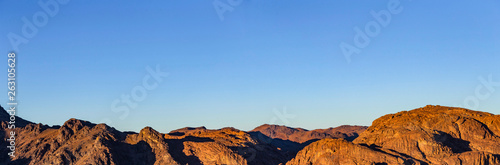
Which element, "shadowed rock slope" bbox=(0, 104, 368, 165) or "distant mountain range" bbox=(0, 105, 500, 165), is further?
"shadowed rock slope" bbox=(0, 104, 368, 165)

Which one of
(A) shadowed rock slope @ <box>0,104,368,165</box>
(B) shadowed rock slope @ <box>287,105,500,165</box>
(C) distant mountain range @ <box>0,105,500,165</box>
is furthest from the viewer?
(A) shadowed rock slope @ <box>0,104,368,165</box>

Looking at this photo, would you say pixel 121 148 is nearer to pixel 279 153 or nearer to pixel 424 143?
pixel 279 153

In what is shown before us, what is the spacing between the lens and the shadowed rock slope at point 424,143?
122812 millimetres

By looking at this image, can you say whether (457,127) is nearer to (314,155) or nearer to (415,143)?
(415,143)

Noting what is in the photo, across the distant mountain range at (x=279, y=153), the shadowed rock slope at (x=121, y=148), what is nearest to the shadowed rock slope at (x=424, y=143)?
the distant mountain range at (x=279, y=153)

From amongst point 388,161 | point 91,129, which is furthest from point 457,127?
point 91,129

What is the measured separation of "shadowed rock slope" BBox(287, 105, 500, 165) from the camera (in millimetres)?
122812

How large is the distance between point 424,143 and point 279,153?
235ft

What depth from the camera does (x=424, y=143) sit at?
12750cm

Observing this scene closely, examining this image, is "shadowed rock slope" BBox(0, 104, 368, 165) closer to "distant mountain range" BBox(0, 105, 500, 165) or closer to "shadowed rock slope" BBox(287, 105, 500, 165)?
"distant mountain range" BBox(0, 105, 500, 165)

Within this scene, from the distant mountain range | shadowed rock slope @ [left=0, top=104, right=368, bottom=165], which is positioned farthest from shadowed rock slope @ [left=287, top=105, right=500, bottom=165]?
shadowed rock slope @ [left=0, top=104, right=368, bottom=165]

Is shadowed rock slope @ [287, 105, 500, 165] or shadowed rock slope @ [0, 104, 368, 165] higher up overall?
shadowed rock slope @ [0, 104, 368, 165]

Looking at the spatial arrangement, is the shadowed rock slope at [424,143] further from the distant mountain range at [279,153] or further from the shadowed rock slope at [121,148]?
the shadowed rock slope at [121,148]

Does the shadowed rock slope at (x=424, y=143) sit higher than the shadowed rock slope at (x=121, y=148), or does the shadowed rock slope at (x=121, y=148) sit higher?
the shadowed rock slope at (x=121, y=148)
